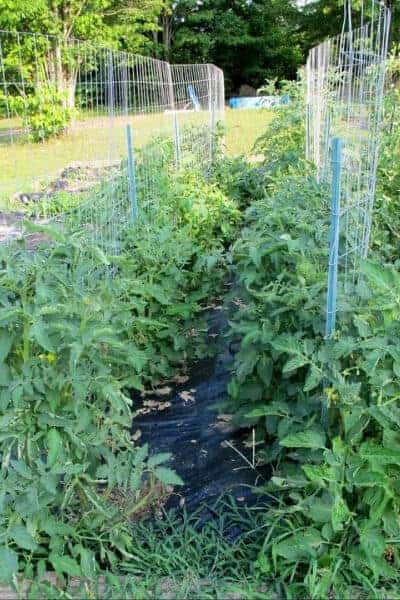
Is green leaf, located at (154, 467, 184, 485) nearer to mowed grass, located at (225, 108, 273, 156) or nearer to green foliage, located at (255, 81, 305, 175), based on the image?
green foliage, located at (255, 81, 305, 175)

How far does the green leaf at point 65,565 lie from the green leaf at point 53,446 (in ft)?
1.04

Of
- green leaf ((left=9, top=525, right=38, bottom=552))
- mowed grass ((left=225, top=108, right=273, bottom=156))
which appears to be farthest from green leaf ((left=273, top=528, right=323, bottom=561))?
mowed grass ((left=225, top=108, right=273, bottom=156))

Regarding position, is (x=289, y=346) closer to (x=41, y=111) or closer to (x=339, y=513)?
(x=339, y=513)

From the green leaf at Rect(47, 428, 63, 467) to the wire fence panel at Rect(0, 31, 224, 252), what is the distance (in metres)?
1.21

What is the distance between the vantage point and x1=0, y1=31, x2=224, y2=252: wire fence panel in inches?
144

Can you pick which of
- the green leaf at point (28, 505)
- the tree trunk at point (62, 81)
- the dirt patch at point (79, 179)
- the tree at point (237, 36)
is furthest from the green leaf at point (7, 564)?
the tree at point (237, 36)

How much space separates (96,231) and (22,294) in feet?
5.00

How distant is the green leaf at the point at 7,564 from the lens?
1.85 m

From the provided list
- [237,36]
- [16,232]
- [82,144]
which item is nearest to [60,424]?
[82,144]

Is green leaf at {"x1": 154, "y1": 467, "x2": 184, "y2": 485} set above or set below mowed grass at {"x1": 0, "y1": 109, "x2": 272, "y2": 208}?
below

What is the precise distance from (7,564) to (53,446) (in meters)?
0.37

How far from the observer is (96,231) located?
3496mm

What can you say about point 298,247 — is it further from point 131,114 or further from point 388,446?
point 131,114

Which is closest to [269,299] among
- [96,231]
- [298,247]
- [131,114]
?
[298,247]
